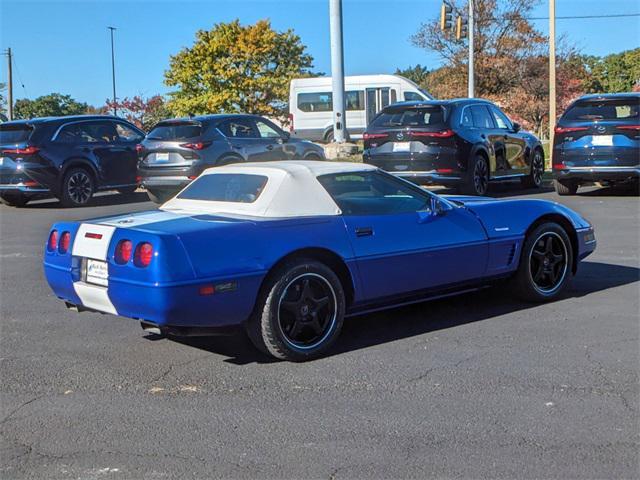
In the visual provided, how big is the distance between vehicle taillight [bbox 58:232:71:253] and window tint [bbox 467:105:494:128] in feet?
31.6

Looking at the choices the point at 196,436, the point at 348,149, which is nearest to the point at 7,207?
the point at 348,149

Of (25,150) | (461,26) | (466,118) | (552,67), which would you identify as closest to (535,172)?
(466,118)

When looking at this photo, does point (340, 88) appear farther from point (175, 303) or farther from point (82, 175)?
point (175, 303)

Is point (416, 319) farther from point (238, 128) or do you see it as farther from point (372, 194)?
point (238, 128)

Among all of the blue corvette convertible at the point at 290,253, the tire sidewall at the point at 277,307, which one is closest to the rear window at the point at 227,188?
the blue corvette convertible at the point at 290,253

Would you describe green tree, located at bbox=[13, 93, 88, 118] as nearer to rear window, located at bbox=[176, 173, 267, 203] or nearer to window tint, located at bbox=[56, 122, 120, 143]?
window tint, located at bbox=[56, 122, 120, 143]

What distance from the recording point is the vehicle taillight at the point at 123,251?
185 inches

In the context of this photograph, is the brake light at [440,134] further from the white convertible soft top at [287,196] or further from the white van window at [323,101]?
the white van window at [323,101]

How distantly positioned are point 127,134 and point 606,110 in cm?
902

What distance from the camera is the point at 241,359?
5082 millimetres

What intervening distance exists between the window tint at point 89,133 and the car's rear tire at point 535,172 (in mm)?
8081

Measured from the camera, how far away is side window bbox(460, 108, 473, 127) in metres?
13.3

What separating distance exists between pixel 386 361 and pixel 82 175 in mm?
11266

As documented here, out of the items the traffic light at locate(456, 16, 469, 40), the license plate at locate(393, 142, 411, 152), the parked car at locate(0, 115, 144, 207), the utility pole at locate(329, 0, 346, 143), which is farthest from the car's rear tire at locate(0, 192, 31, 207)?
the traffic light at locate(456, 16, 469, 40)
